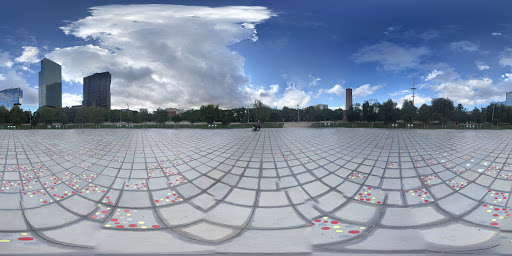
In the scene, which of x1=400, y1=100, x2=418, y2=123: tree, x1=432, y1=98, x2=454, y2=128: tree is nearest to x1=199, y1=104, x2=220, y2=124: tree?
x1=400, y1=100, x2=418, y2=123: tree

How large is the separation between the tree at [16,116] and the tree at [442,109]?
5432 cm

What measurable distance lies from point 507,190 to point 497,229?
1.86 meters

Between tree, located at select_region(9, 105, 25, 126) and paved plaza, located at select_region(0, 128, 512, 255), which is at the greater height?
tree, located at select_region(9, 105, 25, 126)

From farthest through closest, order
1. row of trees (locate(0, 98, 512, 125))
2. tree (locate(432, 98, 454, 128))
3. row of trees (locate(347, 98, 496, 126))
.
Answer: tree (locate(432, 98, 454, 128)) < row of trees (locate(0, 98, 512, 125)) < row of trees (locate(347, 98, 496, 126))

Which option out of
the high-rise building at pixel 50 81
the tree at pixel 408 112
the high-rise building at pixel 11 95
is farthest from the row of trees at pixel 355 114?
the high-rise building at pixel 50 81

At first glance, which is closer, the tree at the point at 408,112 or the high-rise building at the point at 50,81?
the high-rise building at the point at 50,81

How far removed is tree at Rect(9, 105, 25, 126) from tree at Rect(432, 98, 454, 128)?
54.3 m

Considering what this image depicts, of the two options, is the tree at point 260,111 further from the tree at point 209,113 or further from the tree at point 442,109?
the tree at point 442,109

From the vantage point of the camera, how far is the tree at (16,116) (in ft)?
98.7

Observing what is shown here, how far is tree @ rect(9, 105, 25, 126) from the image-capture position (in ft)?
98.7

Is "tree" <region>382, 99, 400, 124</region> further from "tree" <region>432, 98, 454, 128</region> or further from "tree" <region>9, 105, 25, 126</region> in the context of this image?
"tree" <region>9, 105, 25, 126</region>

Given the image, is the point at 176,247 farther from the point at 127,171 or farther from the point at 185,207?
the point at 127,171

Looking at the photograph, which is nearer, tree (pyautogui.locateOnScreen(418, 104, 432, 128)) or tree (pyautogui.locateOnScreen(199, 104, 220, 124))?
tree (pyautogui.locateOnScreen(418, 104, 432, 128))

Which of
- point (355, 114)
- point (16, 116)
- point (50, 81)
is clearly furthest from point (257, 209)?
point (16, 116)
